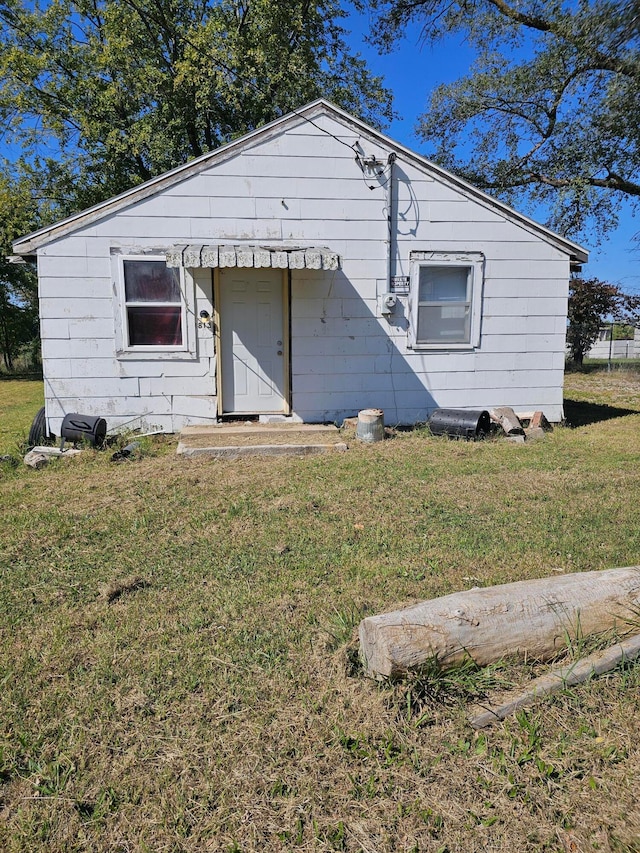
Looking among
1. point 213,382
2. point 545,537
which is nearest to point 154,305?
point 213,382

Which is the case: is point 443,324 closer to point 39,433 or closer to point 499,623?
point 39,433

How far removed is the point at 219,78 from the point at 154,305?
9.70m

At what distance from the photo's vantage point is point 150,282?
24.0ft

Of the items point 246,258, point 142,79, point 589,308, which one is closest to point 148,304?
point 246,258

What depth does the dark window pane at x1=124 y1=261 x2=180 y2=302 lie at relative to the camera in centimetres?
725

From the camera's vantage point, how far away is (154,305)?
24.1 feet

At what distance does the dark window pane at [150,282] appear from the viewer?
7.25m

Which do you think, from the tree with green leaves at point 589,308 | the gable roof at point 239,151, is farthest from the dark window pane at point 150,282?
the tree with green leaves at point 589,308

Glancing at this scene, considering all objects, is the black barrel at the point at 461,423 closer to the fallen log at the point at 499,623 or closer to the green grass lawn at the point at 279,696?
the green grass lawn at the point at 279,696

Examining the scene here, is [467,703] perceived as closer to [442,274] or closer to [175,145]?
[442,274]

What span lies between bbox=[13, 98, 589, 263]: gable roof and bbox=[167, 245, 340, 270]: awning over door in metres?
0.99

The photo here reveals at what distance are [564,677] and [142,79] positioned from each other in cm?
1675

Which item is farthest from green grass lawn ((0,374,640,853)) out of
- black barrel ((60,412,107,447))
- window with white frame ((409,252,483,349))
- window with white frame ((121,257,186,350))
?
window with white frame ((409,252,483,349))

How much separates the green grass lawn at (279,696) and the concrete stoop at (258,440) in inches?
73.2
